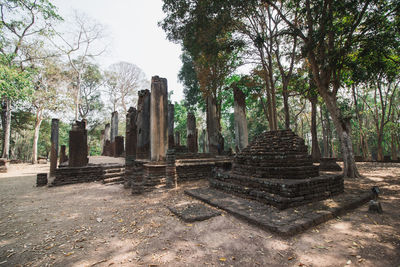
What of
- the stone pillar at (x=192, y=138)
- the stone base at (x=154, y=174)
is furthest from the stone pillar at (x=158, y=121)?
the stone pillar at (x=192, y=138)

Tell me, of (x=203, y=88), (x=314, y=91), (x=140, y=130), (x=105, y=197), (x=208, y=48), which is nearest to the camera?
(x=105, y=197)

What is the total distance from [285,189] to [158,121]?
482 centimetres

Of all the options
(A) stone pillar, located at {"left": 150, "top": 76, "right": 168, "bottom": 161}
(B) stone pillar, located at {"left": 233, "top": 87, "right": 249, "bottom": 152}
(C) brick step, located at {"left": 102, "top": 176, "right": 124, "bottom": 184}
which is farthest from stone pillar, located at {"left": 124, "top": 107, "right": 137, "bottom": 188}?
(B) stone pillar, located at {"left": 233, "top": 87, "right": 249, "bottom": 152}

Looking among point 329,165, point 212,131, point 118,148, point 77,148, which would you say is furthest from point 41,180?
point 329,165

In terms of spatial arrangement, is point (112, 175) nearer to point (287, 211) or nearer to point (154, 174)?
point (154, 174)

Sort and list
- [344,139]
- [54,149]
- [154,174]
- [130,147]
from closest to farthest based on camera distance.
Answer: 1. [154,174]
2. [130,147]
3. [344,139]
4. [54,149]

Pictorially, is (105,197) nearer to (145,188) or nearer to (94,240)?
(145,188)

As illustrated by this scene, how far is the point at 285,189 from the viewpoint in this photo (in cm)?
399

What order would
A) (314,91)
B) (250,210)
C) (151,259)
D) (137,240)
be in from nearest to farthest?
1. (151,259)
2. (137,240)
3. (250,210)
4. (314,91)

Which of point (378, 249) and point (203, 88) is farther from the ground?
point (203, 88)

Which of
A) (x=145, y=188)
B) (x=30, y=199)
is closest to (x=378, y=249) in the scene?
(x=145, y=188)

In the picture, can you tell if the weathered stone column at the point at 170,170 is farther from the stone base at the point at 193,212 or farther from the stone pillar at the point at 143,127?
the stone base at the point at 193,212

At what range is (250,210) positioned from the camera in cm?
374

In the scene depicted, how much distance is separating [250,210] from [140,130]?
5.47 meters
